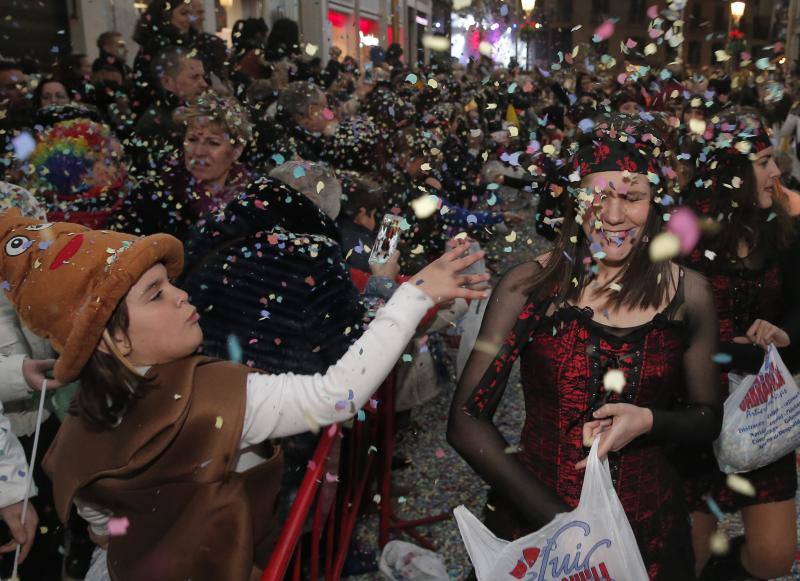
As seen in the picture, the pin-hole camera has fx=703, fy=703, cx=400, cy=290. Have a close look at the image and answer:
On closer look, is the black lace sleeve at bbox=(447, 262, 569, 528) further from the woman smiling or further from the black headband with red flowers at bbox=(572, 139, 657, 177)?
the woman smiling

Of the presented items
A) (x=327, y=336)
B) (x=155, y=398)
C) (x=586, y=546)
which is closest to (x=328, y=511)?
(x=327, y=336)

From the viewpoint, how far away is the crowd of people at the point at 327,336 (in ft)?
5.87

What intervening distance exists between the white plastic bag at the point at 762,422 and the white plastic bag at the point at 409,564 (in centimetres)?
144

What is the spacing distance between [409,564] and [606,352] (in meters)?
1.75

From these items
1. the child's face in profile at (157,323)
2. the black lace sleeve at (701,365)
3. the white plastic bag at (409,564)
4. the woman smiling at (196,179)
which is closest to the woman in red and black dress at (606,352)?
the black lace sleeve at (701,365)

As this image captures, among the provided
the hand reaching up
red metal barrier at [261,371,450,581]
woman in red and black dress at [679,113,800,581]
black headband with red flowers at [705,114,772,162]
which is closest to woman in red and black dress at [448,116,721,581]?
the hand reaching up

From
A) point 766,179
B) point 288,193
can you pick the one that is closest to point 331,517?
point 288,193

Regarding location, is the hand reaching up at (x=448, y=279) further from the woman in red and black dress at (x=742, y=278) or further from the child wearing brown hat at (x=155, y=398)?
the woman in red and black dress at (x=742, y=278)

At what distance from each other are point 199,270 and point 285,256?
318mm

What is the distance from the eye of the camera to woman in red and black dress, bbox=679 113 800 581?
2.79m

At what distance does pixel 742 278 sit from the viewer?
9.57ft

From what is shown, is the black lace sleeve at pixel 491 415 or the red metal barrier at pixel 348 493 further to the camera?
the red metal barrier at pixel 348 493

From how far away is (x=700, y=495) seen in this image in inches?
110

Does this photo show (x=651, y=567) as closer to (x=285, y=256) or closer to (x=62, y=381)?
(x=285, y=256)
